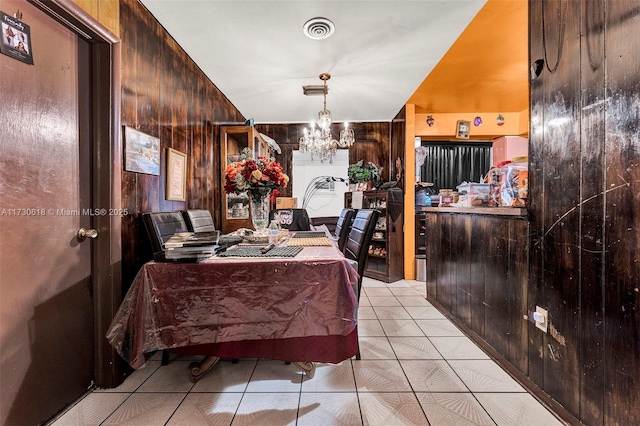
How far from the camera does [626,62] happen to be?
3.34 ft

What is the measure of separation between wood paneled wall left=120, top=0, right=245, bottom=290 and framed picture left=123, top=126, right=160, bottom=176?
0.05 metres

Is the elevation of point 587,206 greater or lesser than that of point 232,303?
greater

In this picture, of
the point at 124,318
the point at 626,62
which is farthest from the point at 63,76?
the point at 626,62

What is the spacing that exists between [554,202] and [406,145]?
276cm

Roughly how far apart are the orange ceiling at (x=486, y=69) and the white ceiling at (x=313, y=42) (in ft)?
0.54

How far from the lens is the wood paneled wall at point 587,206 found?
1011 millimetres

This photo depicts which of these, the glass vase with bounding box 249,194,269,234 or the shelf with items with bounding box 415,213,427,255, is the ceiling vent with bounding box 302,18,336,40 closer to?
the glass vase with bounding box 249,194,269,234

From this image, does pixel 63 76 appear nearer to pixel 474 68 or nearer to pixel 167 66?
pixel 167 66

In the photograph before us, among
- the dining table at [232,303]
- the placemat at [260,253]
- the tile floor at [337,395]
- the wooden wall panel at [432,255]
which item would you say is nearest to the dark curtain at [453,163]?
the wooden wall panel at [432,255]

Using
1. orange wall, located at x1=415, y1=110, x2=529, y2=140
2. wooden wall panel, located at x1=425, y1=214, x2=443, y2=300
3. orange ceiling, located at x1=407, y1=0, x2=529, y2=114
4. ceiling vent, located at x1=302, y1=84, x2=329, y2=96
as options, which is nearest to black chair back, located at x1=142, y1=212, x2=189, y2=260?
ceiling vent, located at x1=302, y1=84, x2=329, y2=96

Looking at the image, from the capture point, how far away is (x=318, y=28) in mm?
2193

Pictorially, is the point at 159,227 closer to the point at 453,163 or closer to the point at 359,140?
the point at 359,140

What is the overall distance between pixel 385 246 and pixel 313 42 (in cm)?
283

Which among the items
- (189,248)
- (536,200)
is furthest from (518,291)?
(189,248)
